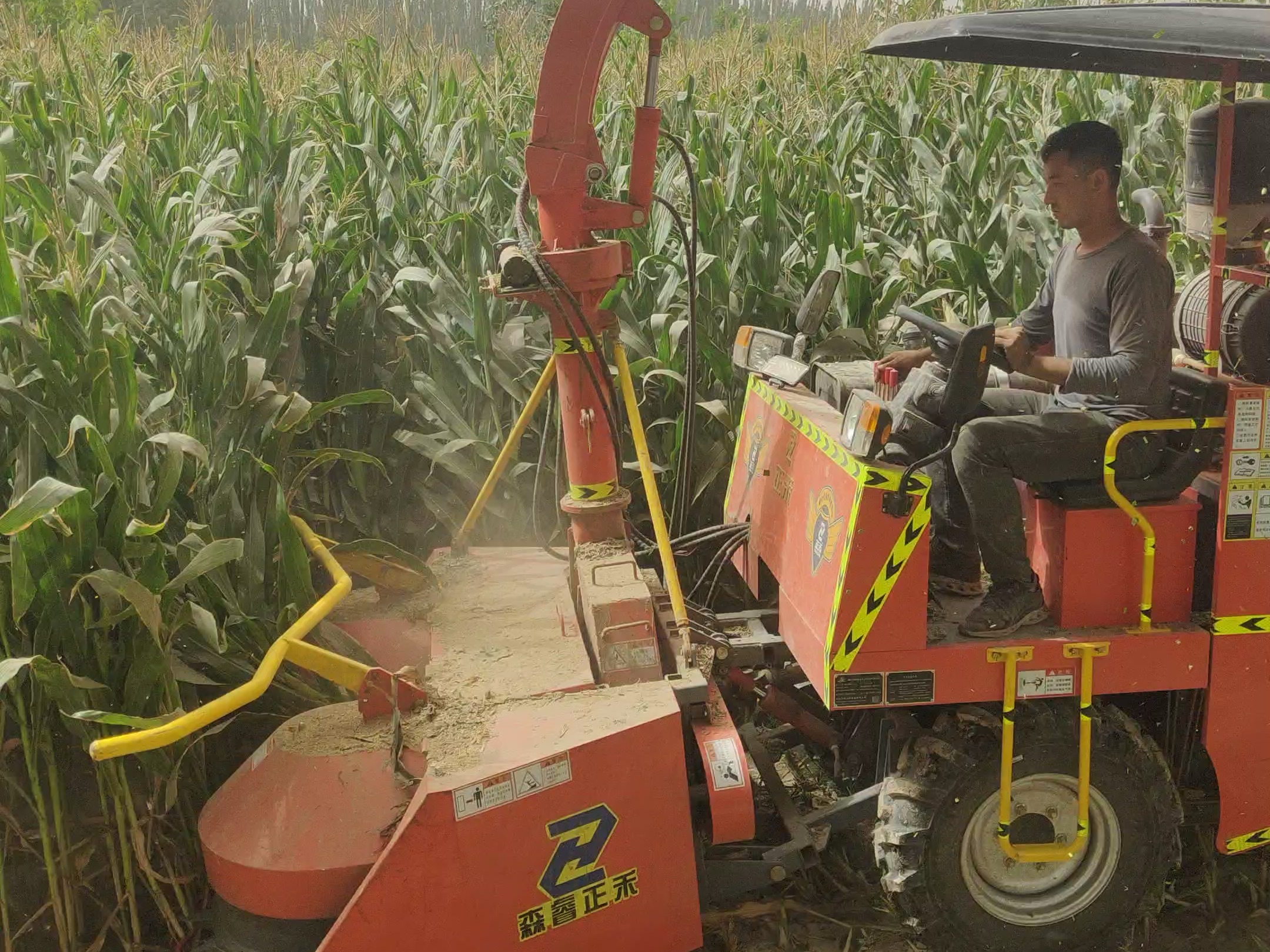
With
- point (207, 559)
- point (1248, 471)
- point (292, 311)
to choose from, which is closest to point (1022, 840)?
point (1248, 471)

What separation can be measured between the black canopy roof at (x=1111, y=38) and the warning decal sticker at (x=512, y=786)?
1966 mm

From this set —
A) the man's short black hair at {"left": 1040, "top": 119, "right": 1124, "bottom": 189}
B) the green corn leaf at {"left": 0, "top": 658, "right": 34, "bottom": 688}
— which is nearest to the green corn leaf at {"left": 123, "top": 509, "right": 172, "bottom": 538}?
the green corn leaf at {"left": 0, "top": 658, "right": 34, "bottom": 688}

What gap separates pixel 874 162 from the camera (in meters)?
6.50

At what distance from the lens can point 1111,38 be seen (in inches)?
107

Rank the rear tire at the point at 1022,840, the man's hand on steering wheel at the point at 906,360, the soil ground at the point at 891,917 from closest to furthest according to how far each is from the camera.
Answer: the rear tire at the point at 1022,840, the soil ground at the point at 891,917, the man's hand on steering wheel at the point at 906,360

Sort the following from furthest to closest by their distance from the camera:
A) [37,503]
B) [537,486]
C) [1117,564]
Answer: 1. [537,486]
2. [1117,564]
3. [37,503]

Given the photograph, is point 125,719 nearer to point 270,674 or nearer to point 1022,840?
point 270,674

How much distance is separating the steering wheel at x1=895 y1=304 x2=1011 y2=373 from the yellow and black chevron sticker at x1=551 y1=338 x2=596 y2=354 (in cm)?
89

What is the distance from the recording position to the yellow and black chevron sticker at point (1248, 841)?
127 inches

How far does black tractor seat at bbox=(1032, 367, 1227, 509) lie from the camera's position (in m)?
3.10

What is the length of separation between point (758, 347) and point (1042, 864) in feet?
5.66

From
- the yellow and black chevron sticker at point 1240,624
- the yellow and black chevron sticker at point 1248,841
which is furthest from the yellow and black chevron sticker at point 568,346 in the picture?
the yellow and black chevron sticker at point 1248,841

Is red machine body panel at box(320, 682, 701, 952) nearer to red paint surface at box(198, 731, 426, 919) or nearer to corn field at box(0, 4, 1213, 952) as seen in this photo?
red paint surface at box(198, 731, 426, 919)

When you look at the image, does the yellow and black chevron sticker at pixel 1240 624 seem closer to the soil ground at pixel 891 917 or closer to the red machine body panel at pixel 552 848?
the soil ground at pixel 891 917
